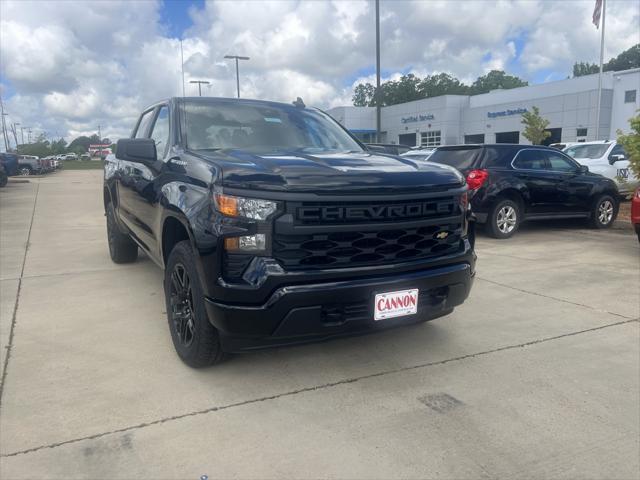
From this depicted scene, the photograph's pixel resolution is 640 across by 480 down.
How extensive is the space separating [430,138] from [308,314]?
5753cm

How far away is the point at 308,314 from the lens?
2.93 meters

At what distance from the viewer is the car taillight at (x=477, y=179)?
815 cm

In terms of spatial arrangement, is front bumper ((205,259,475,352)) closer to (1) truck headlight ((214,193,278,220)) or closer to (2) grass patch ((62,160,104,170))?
(1) truck headlight ((214,193,278,220))

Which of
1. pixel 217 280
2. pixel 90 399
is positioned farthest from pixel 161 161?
pixel 90 399

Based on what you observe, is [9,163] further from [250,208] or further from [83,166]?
[83,166]

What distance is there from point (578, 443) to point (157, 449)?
7.08ft

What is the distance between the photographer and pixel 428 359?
12.3ft

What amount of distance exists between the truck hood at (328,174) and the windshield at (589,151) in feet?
38.2

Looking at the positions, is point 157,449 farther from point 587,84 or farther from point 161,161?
point 587,84

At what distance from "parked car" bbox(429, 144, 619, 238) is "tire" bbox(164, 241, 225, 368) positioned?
5733mm

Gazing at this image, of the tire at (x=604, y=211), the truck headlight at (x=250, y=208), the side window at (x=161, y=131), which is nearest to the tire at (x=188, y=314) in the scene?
the truck headlight at (x=250, y=208)

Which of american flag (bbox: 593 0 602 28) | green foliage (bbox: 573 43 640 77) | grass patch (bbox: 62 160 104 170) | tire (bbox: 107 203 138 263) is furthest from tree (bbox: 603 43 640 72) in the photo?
tire (bbox: 107 203 138 263)

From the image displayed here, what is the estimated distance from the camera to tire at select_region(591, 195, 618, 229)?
368 inches

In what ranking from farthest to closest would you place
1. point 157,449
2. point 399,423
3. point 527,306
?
point 527,306 < point 399,423 < point 157,449
